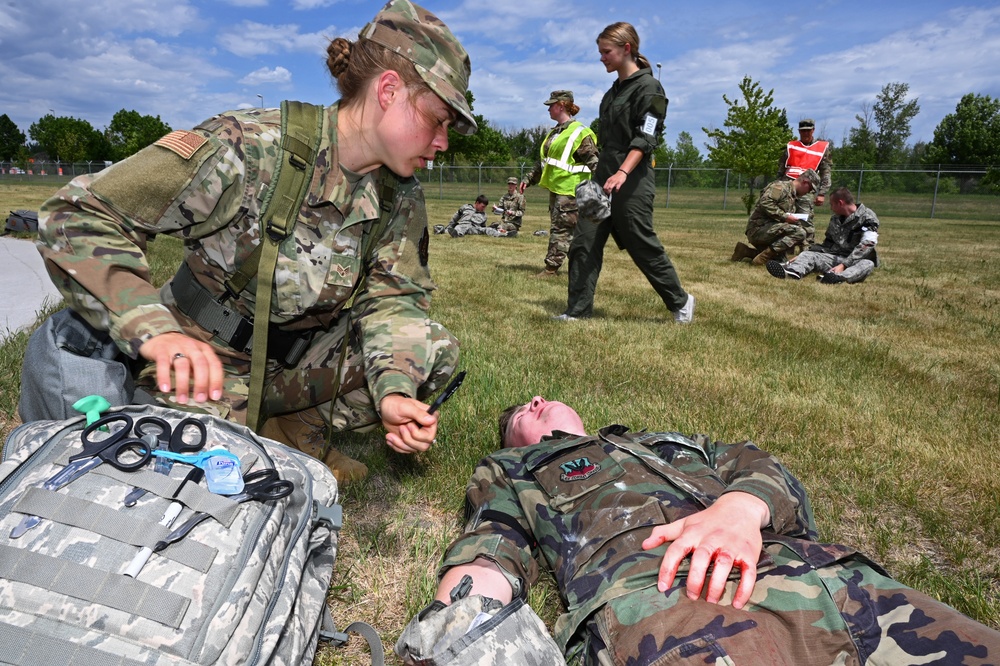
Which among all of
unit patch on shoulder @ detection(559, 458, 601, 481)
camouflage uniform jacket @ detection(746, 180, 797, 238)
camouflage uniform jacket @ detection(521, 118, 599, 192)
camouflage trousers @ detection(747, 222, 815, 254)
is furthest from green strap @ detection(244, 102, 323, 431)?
camouflage uniform jacket @ detection(746, 180, 797, 238)

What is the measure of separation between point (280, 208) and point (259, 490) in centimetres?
110

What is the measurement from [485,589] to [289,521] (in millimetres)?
589

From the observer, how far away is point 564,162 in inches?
335

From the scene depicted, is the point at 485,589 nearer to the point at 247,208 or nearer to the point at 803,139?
the point at 247,208

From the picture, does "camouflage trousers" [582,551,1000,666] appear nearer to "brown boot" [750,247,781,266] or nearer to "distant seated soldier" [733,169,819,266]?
"distant seated soldier" [733,169,819,266]

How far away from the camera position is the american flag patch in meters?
2.11

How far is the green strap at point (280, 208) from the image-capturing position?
Result: 231cm

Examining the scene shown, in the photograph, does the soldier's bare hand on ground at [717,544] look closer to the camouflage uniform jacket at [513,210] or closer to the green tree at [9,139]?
the camouflage uniform jacket at [513,210]

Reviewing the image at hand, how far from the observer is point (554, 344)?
5.05 meters

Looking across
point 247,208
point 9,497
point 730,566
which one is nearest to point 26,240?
point 247,208

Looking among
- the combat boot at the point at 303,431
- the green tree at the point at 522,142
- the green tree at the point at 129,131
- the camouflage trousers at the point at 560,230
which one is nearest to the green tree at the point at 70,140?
the green tree at the point at 129,131

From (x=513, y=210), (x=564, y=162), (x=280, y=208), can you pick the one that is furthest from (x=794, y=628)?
(x=513, y=210)

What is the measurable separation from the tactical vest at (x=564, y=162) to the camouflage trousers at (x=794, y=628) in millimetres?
7031

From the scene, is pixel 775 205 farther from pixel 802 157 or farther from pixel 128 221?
pixel 128 221
